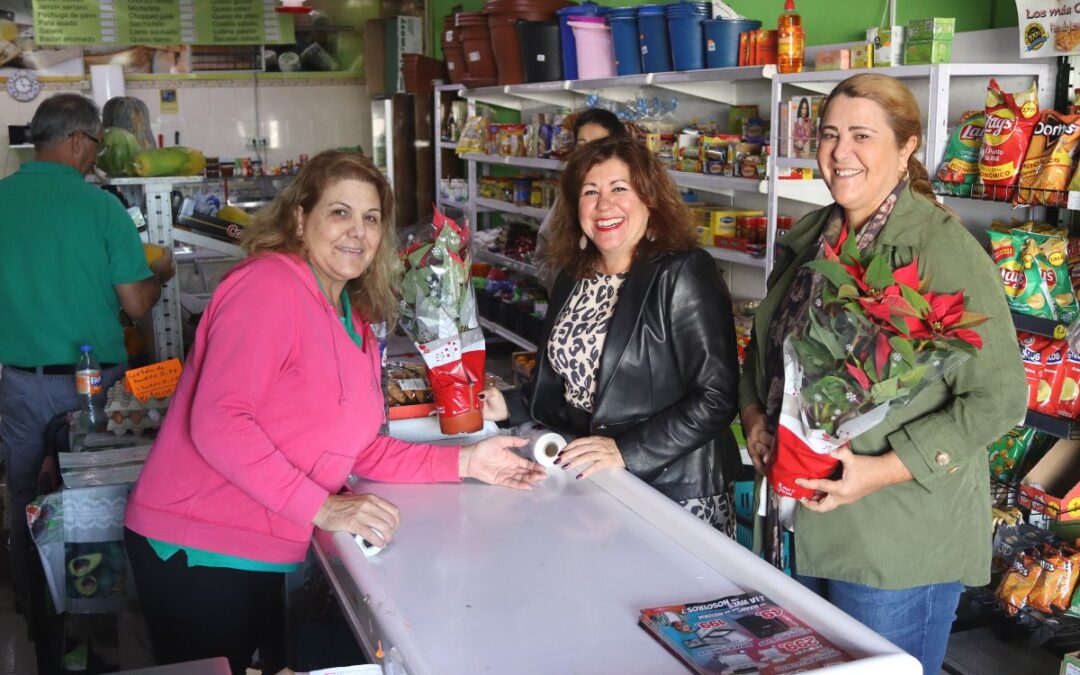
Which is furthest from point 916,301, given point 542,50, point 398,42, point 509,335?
point 398,42

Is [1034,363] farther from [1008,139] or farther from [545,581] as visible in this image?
[545,581]

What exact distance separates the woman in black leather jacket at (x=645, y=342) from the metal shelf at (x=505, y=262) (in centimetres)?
330

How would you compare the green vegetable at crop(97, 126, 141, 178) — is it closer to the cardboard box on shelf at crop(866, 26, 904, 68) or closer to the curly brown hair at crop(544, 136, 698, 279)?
the curly brown hair at crop(544, 136, 698, 279)

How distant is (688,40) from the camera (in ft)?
15.1

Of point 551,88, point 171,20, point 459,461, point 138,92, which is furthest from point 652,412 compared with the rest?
point 138,92

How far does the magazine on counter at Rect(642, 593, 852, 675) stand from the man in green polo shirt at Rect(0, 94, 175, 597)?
290cm

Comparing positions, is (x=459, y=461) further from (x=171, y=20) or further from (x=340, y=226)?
(x=171, y=20)

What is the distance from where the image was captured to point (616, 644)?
1.62m

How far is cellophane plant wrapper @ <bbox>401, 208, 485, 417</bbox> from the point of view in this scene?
2.43 meters

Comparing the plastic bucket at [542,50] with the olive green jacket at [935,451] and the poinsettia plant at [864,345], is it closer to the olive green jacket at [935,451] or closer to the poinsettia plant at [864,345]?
the olive green jacket at [935,451]

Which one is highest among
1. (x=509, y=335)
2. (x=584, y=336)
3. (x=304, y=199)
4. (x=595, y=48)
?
(x=595, y=48)

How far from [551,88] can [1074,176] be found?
131 inches

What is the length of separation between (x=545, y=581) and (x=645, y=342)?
816mm

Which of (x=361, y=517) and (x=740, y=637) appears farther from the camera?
(x=361, y=517)
